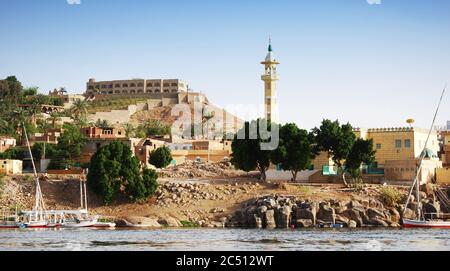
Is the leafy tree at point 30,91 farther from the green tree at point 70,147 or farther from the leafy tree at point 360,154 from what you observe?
the leafy tree at point 360,154

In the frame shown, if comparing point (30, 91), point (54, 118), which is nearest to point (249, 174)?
point (54, 118)

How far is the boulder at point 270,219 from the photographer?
178 feet

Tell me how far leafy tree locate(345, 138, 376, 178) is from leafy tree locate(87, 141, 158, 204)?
568 inches

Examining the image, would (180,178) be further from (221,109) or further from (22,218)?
(221,109)

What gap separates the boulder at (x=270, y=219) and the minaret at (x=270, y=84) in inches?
858

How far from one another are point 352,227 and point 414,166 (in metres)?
11.4

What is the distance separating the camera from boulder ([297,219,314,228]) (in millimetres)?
54375

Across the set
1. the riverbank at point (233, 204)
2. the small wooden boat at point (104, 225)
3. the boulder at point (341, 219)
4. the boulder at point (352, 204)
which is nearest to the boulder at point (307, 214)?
the riverbank at point (233, 204)

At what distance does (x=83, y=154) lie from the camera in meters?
73.7

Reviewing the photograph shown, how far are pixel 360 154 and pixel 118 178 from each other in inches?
691

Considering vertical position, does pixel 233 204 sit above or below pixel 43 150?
below

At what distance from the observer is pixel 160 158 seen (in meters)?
72.8

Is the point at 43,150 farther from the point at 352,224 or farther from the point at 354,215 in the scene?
the point at 352,224
